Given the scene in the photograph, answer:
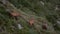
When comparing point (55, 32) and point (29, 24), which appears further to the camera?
point (55, 32)

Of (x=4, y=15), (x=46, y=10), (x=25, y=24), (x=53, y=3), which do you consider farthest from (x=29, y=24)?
(x=53, y=3)

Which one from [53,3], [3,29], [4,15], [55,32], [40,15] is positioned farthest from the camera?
[53,3]

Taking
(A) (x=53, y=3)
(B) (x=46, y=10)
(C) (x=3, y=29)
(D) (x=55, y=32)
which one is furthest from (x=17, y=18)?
(A) (x=53, y=3)

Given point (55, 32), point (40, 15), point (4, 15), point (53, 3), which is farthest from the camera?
point (53, 3)

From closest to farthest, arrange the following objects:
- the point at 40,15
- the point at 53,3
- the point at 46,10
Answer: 1. the point at 40,15
2. the point at 46,10
3. the point at 53,3

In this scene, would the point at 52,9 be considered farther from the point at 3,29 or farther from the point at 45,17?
the point at 3,29

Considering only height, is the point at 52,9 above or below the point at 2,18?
below

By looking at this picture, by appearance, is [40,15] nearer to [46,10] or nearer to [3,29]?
[46,10]
